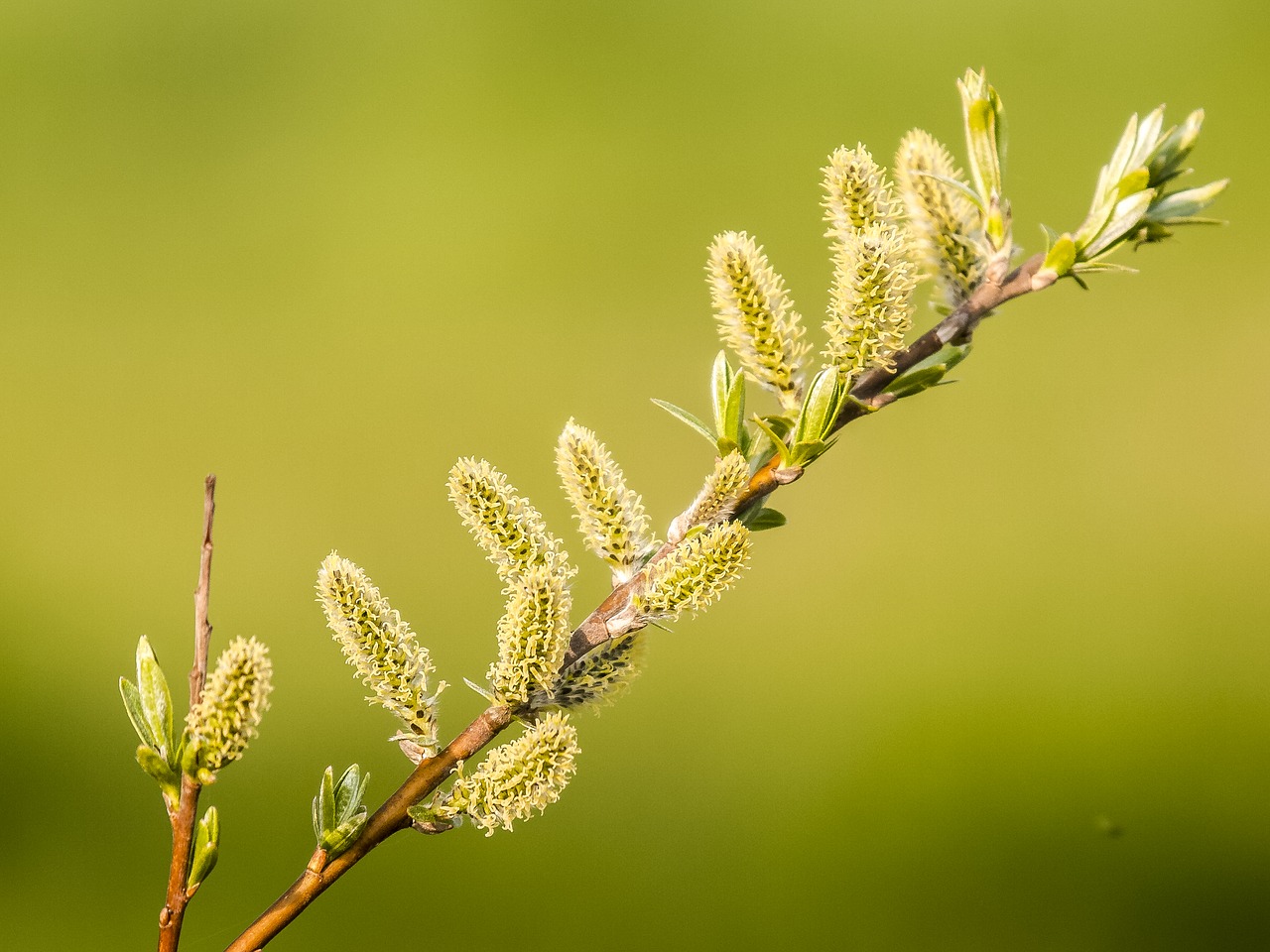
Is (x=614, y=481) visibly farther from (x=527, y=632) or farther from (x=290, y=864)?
(x=290, y=864)

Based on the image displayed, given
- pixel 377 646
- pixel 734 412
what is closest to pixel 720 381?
pixel 734 412

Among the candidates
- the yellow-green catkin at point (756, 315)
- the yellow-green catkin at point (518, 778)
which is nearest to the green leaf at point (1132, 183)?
the yellow-green catkin at point (756, 315)

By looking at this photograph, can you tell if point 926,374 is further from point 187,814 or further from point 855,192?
point 187,814

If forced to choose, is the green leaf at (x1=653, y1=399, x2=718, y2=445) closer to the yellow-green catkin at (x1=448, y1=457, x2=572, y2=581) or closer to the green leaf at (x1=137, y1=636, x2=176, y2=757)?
the yellow-green catkin at (x1=448, y1=457, x2=572, y2=581)

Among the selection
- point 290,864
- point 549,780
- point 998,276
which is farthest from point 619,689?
point 290,864

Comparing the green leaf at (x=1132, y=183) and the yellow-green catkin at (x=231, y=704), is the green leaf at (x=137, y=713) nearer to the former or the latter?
the yellow-green catkin at (x=231, y=704)

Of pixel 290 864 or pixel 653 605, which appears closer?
pixel 653 605
